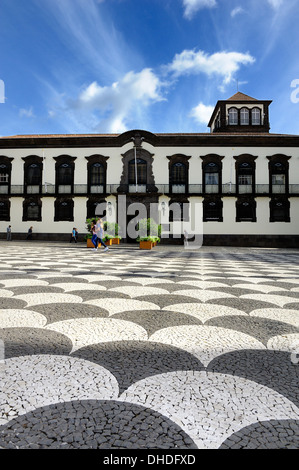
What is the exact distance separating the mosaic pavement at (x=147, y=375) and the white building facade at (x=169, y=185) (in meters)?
19.9

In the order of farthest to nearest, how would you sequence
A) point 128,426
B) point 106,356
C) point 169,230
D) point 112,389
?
point 169,230 → point 106,356 → point 112,389 → point 128,426

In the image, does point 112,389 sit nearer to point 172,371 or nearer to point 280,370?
point 172,371

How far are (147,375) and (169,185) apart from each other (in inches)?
867

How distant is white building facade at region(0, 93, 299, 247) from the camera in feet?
73.9

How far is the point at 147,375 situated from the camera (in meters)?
1.31

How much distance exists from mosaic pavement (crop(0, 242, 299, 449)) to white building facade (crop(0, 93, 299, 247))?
1985 cm

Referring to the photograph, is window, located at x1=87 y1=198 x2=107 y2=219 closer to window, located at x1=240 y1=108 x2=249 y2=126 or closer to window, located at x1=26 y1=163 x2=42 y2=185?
window, located at x1=26 y1=163 x2=42 y2=185

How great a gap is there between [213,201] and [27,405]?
22.7m

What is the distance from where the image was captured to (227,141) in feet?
75.0

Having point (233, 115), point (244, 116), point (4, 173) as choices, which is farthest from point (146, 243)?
point (244, 116)

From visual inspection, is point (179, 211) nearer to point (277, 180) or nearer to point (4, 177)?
point (277, 180)

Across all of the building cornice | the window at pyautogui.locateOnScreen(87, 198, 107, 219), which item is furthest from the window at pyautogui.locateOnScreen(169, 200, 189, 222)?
the window at pyautogui.locateOnScreen(87, 198, 107, 219)
